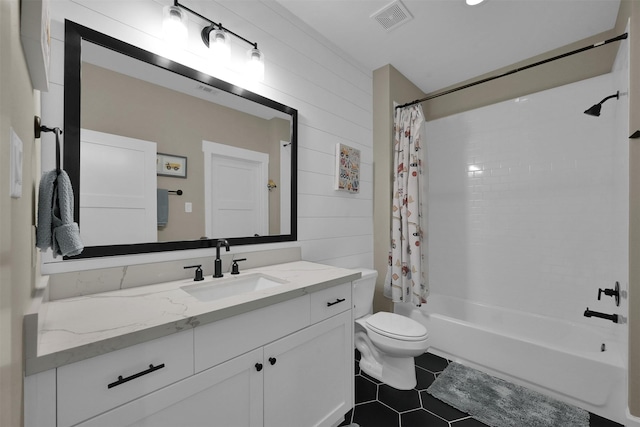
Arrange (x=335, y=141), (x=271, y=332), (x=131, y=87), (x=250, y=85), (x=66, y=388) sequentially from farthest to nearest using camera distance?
(x=335, y=141), (x=250, y=85), (x=131, y=87), (x=271, y=332), (x=66, y=388)

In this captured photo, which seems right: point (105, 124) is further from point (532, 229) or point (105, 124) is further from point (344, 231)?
point (532, 229)

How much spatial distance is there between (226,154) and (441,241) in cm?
246

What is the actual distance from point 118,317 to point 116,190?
1.96 feet

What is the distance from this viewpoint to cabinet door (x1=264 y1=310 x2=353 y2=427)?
116 centimetres

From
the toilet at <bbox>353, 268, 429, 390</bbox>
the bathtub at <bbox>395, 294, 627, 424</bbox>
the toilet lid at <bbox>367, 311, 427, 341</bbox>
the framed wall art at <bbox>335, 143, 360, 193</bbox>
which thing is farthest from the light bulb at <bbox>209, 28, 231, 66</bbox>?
the bathtub at <bbox>395, 294, 627, 424</bbox>

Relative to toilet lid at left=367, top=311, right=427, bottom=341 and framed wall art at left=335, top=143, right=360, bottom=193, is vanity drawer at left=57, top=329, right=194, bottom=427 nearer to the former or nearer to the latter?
toilet lid at left=367, top=311, right=427, bottom=341

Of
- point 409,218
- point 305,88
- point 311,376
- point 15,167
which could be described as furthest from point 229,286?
point 409,218

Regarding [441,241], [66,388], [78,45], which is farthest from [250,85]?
[441,241]

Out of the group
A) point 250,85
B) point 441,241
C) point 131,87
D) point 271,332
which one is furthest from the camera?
point 441,241

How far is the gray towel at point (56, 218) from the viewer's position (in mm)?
733

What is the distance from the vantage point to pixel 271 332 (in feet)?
3.76

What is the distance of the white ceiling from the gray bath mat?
2.62 metres

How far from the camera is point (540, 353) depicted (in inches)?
71.4

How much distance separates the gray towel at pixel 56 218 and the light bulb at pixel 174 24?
0.93m
